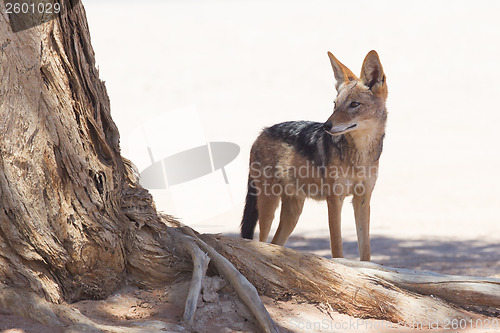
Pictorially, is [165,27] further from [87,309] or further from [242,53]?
[87,309]

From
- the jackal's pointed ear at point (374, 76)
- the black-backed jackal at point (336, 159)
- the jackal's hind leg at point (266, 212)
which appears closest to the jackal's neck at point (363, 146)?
the black-backed jackal at point (336, 159)

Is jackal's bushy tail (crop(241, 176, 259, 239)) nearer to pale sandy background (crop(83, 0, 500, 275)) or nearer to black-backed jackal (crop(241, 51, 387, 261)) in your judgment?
black-backed jackal (crop(241, 51, 387, 261))

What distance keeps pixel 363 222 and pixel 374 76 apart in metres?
1.47

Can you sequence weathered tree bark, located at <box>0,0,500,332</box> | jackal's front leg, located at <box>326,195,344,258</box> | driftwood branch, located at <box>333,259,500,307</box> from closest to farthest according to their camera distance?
1. weathered tree bark, located at <box>0,0,500,332</box>
2. driftwood branch, located at <box>333,259,500,307</box>
3. jackal's front leg, located at <box>326,195,344,258</box>

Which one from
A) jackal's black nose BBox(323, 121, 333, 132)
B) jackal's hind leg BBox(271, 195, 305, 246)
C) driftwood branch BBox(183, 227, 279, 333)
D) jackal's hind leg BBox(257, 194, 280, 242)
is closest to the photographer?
driftwood branch BBox(183, 227, 279, 333)

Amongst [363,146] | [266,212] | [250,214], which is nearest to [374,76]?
[363,146]

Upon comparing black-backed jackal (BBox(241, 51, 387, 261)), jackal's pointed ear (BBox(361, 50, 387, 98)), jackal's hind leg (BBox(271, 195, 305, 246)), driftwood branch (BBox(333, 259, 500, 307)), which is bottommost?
driftwood branch (BBox(333, 259, 500, 307))

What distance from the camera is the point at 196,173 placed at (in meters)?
10.7

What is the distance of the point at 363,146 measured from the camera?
6043 mm

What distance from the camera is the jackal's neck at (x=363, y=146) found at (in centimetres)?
604

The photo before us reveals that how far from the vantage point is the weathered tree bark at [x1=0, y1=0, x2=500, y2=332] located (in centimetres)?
375

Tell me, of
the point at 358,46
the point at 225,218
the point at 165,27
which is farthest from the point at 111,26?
the point at 225,218

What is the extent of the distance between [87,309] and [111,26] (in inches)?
1100

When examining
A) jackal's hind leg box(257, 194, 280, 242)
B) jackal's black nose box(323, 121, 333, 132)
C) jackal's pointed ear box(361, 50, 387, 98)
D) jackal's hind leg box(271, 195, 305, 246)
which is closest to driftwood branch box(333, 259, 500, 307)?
jackal's black nose box(323, 121, 333, 132)
